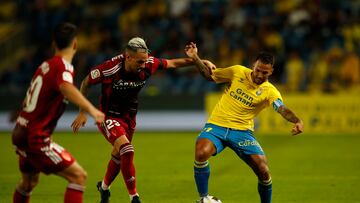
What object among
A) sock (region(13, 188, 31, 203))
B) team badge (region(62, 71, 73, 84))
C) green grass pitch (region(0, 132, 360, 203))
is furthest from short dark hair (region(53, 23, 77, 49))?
green grass pitch (region(0, 132, 360, 203))

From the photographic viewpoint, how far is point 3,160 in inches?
514

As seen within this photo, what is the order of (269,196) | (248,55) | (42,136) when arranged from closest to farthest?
(42,136), (269,196), (248,55)

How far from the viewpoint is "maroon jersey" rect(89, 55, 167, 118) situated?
8.36 metres

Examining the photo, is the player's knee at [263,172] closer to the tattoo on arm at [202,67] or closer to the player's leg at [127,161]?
the tattoo on arm at [202,67]

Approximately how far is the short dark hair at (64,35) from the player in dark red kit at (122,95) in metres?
1.85

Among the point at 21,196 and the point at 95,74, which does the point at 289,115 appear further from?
the point at 21,196

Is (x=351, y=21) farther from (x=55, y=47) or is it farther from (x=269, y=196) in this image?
(x=55, y=47)

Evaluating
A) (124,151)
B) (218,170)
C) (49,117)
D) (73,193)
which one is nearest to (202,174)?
(124,151)

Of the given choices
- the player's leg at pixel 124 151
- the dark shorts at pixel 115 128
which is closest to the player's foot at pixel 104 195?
the player's leg at pixel 124 151

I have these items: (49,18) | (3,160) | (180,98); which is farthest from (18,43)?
(3,160)

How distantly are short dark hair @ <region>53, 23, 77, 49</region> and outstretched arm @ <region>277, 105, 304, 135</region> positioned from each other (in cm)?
279

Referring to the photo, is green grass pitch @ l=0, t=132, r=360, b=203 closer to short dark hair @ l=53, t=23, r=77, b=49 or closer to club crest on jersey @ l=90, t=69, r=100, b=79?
club crest on jersey @ l=90, t=69, r=100, b=79

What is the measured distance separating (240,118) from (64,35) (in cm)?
288

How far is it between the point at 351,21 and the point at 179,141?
8123 millimetres
